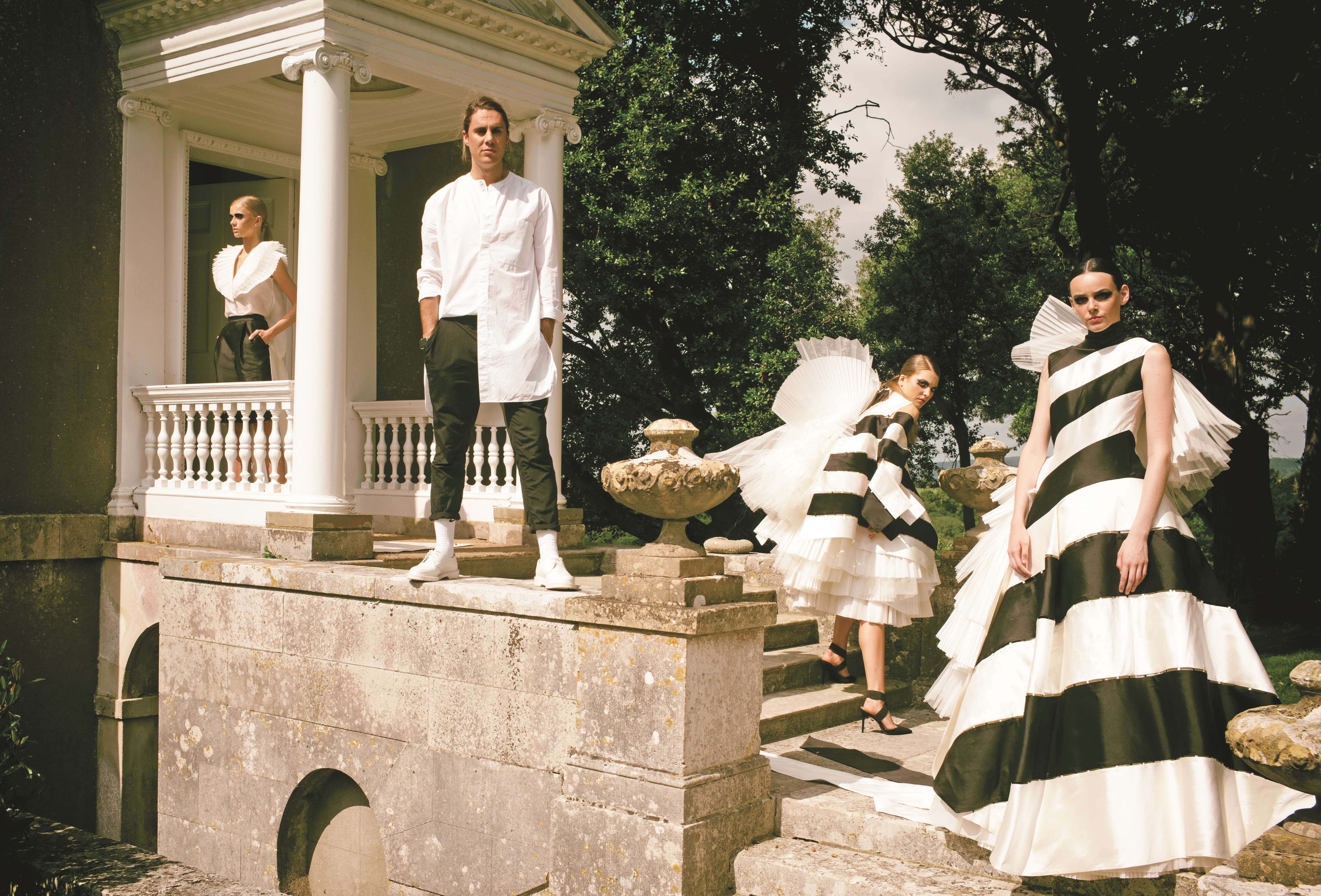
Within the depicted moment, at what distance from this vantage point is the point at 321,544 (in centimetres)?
657

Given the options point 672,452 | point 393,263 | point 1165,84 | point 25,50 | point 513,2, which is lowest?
point 672,452

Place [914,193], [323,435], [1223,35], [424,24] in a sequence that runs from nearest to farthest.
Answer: [323,435] < [424,24] < [1223,35] < [914,193]

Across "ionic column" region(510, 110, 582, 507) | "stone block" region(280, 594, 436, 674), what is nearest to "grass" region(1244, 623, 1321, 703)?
"ionic column" region(510, 110, 582, 507)

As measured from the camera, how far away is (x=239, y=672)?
606 centimetres

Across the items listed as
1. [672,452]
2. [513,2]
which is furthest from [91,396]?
[672,452]

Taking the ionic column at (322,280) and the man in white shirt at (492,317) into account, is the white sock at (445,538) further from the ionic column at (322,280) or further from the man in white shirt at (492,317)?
the ionic column at (322,280)

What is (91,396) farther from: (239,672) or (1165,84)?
(1165,84)

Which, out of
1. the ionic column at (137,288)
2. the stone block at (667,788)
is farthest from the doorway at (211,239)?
the stone block at (667,788)

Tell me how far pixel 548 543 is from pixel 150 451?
4.93 m

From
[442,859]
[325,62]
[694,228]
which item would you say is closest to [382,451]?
[325,62]

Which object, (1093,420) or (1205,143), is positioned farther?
(1205,143)

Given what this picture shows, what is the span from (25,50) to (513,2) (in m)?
3.57

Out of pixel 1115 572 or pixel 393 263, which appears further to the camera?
pixel 393 263

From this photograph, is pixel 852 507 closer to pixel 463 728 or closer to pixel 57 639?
pixel 463 728
